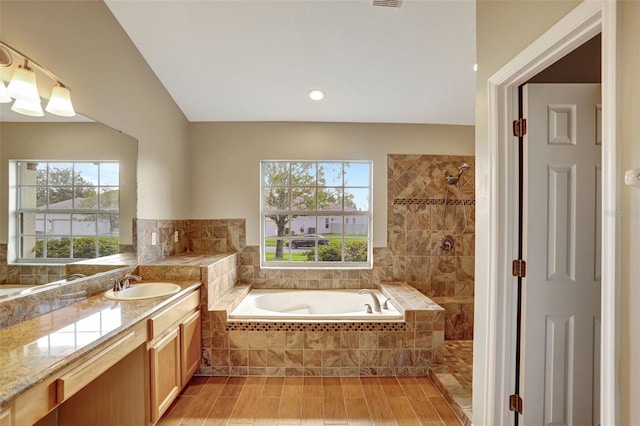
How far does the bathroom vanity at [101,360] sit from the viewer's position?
1098 millimetres

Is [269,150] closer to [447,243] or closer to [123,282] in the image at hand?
[123,282]

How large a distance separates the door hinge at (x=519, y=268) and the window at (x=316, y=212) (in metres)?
2.11

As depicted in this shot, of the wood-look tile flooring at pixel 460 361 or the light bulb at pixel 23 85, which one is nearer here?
the light bulb at pixel 23 85

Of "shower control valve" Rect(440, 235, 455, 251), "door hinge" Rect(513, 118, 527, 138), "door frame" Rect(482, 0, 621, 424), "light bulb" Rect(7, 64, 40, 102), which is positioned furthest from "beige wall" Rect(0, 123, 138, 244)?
"shower control valve" Rect(440, 235, 455, 251)

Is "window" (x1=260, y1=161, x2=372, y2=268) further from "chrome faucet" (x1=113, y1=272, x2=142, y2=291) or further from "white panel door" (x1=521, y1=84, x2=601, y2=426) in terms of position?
"white panel door" (x1=521, y1=84, x2=601, y2=426)

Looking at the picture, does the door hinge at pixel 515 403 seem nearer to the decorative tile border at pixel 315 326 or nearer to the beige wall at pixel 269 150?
the decorative tile border at pixel 315 326

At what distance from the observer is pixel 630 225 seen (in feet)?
2.88

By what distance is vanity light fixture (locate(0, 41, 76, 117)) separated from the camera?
150 cm

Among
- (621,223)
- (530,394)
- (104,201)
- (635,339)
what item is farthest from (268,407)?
(621,223)

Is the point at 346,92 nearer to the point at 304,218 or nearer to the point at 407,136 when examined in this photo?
the point at 407,136

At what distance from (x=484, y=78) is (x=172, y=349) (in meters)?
2.60

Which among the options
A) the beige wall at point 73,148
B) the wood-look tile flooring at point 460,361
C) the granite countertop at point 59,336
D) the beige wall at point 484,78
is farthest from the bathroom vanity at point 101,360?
the wood-look tile flooring at point 460,361

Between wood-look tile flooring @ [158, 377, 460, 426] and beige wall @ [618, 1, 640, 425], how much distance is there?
146 centimetres

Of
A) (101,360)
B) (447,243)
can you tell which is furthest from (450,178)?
(101,360)
